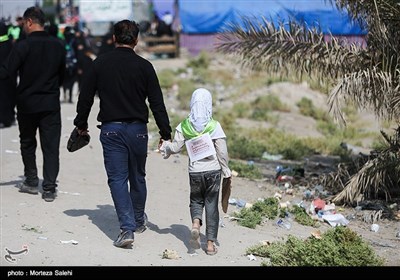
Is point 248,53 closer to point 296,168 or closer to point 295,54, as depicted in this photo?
point 295,54

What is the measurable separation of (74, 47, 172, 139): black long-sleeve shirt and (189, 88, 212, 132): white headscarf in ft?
0.98

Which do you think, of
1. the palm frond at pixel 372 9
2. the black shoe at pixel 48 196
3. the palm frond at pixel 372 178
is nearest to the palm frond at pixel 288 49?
the palm frond at pixel 372 9

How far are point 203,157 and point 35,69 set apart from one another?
8.55ft

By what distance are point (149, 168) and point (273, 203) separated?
100 inches

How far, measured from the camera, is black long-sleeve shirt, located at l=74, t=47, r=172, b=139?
22.9 ft

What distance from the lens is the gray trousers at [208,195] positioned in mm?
7070

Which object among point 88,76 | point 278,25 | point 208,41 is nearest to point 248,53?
point 278,25

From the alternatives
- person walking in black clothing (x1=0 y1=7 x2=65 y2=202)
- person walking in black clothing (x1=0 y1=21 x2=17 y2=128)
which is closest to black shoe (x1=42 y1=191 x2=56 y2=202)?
person walking in black clothing (x1=0 y1=7 x2=65 y2=202)

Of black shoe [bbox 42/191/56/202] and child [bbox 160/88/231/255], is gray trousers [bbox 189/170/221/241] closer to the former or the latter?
child [bbox 160/88/231/255]

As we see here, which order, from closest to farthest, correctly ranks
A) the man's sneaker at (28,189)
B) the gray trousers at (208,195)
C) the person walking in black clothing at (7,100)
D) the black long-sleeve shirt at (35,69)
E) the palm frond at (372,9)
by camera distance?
the gray trousers at (208,195)
the black long-sleeve shirt at (35,69)
the man's sneaker at (28,189)
the palm frond at (372,9)
the person walking in black clothing at (7,100)

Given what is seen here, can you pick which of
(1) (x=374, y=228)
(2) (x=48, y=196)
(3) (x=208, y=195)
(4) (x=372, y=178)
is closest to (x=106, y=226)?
(2) (x=48, y=196)

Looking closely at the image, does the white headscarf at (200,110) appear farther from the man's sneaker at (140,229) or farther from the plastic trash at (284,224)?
the plastic trash at (284,224)

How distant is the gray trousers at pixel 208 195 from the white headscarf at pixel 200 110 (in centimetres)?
44
